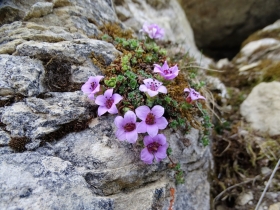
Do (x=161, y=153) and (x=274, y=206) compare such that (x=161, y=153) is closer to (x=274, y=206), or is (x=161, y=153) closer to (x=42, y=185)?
(x=42, y=185)

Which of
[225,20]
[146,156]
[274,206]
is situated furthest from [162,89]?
[225,20]

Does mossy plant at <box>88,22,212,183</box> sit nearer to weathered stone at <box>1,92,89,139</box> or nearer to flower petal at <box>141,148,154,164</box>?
flower petal at <box>141,148,154,164</box>

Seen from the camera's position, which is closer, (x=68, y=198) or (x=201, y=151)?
(x=68, y=198)

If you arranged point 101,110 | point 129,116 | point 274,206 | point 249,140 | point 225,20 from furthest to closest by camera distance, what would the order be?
point 225,20
point 249,140
point 274,206
point 101,110
point 129,116

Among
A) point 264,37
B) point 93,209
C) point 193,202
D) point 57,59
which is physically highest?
point 264,37

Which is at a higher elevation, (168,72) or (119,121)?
(168,72)

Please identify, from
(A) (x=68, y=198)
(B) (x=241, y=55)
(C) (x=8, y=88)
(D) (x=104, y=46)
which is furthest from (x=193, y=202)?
(B) (x=241, y=55)

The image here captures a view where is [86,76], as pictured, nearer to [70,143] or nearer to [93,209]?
[70,143]
